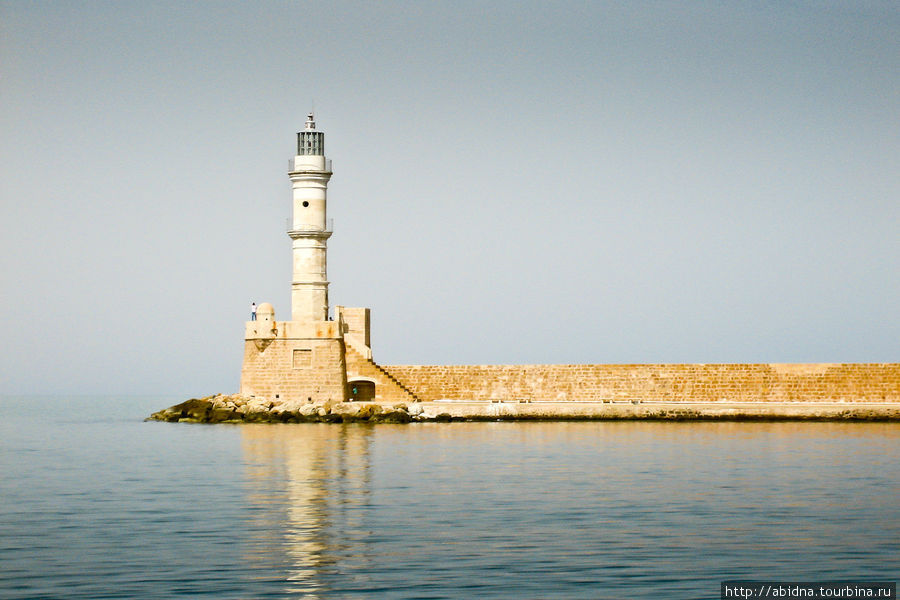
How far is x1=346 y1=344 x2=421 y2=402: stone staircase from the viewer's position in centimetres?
3800

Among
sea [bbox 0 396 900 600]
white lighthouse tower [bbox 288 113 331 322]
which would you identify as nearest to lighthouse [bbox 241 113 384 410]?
white lighthouse tower [bbox 288 113 331 322]

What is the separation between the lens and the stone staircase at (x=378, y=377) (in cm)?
3800

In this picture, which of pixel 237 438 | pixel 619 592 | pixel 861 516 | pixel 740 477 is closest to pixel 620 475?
pixel 740 477

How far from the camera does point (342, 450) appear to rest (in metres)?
26.8

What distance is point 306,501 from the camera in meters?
18.5

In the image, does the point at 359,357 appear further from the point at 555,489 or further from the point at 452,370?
the point at 555,489

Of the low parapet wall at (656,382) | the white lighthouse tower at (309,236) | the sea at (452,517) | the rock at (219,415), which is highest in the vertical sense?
the white lighthouse tower at (309,236)

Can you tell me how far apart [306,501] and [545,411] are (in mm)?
17747

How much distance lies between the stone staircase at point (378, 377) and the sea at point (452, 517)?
8278mm

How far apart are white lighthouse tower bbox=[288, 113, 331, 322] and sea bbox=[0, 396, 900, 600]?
24.8ft

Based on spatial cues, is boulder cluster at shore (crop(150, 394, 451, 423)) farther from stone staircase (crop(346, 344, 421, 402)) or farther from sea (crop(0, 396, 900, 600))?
sea (crop(0, 396, 900, 600))

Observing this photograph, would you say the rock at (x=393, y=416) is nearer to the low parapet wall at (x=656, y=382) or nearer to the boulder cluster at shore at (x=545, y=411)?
the boulder cluster at shore at (x=545, y=411)

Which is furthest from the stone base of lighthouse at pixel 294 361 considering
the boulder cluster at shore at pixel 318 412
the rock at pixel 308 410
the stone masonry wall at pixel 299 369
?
the rock at pixel 308 410

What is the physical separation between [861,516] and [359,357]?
23172 mm
